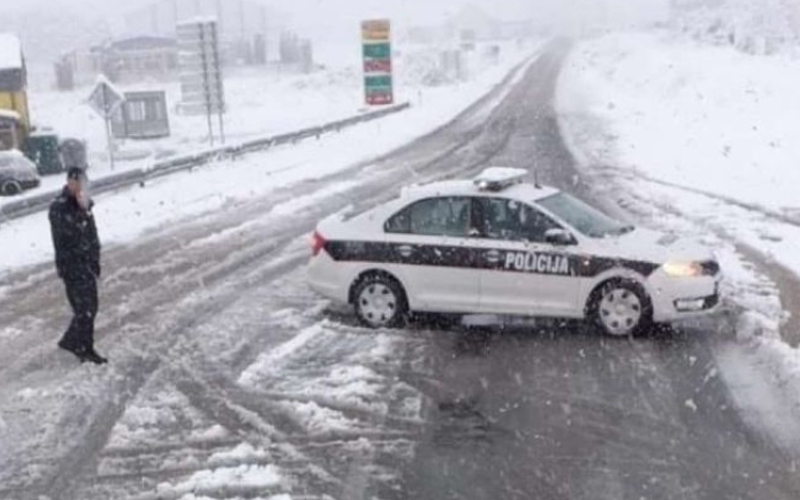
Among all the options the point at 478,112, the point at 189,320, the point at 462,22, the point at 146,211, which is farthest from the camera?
the point at 462,22

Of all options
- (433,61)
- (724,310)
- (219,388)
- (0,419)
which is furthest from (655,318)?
(433,61)

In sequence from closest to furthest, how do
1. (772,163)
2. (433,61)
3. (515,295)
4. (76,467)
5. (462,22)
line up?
(76,467), (515,295), (772,163), (433,61), (462,22)

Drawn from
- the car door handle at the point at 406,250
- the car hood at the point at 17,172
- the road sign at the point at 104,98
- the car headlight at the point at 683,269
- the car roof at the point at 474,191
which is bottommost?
the car hood at the point at 17,172

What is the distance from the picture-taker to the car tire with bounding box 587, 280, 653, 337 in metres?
10.4

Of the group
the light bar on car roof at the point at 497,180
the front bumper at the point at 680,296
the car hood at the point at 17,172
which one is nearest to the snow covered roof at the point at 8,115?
the car hood at the point at 17,172

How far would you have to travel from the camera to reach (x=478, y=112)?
149 feet

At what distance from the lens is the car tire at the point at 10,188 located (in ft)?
99.0

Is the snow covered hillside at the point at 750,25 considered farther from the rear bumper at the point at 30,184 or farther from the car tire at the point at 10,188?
the car tire at the point at 10,188

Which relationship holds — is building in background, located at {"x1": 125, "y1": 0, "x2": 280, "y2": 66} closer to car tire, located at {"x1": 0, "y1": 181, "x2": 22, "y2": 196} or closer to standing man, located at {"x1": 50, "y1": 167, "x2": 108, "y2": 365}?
car tire, located at {"x1": 0, "y1": 181, "x2": 22, "y2": 196}

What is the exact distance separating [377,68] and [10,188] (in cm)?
2322

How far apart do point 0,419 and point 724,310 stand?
305 inches

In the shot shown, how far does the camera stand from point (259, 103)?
68500mm

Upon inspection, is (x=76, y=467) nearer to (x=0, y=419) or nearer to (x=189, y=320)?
(x=0, y=419)

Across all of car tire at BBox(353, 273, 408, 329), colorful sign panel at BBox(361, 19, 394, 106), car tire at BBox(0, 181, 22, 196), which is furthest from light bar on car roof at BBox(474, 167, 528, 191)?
colorful sign panel at BBox(361, 19, 394, 106)
